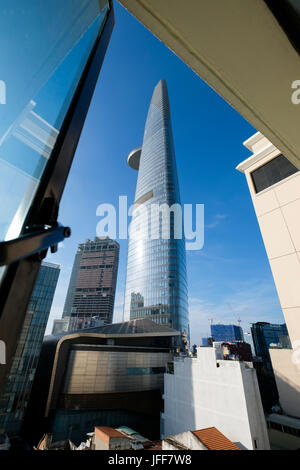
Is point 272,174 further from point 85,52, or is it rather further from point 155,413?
point 155,413

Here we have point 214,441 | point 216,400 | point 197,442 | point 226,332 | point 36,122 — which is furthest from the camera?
point 226,332

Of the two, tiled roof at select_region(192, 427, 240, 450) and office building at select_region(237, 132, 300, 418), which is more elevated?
office building at select_region(237, 132, 300, 418)

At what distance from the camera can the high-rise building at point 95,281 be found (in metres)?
69.7

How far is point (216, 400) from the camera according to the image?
10219 millimetres

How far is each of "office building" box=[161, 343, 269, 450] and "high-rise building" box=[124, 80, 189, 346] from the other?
31.5 m

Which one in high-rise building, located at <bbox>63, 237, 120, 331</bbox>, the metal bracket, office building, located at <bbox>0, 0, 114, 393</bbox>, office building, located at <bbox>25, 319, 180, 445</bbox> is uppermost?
high-rise building, located at <bbox>63, 237, 120, 331</bbox>

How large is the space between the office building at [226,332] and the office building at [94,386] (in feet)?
305

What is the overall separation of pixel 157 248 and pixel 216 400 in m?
41.4

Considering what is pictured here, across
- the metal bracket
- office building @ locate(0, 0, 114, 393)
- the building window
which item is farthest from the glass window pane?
the building window

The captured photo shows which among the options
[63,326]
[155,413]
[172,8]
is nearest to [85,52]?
[172,8]

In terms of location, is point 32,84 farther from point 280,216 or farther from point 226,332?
point 226,332

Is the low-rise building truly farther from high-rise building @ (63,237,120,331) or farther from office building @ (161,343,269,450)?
high-rise building @ (63,237,120,331)

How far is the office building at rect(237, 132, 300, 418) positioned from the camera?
4676 millimetres

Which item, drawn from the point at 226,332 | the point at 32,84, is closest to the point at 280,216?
the point at 32,84
